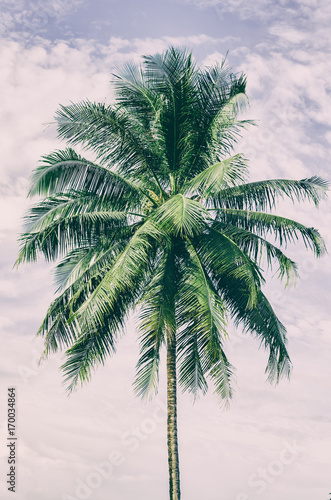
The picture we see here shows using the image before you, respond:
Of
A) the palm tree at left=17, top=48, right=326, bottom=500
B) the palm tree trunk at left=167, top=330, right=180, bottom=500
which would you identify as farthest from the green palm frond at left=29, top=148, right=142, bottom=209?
the palm tree trunk at left=167, top=330, right=180, bottom=500

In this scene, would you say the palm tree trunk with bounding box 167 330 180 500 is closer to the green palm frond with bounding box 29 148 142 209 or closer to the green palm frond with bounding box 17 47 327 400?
the green palm frond with bounding box 17 47 327 400

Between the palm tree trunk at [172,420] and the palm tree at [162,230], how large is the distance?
0.02 m

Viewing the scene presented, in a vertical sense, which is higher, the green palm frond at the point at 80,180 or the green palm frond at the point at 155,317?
the green palm frond at the point at 80,180

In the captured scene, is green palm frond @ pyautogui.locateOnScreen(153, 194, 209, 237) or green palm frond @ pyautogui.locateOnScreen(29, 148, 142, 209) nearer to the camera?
green palm frond @ pyautogui.locateOnScreen(153, 194, 209, 237)

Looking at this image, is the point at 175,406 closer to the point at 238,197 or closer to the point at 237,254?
the point at 237,254

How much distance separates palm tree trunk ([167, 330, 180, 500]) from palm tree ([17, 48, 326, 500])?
0.02 metres

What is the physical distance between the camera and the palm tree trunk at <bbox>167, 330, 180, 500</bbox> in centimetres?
1405

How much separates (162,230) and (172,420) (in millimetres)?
4374

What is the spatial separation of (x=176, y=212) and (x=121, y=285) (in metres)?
2.18

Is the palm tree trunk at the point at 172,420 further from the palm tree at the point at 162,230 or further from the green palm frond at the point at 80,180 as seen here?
the green palm frond at the point at 80,180

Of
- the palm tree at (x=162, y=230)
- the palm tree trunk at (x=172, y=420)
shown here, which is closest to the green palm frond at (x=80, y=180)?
the palm tree at (x=162, y=230)

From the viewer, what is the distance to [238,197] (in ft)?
53.4

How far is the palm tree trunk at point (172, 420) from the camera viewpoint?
553 inches

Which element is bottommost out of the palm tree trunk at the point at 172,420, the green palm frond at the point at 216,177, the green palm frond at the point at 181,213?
the palm tree trunk at the point at 172,420
